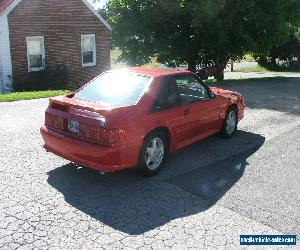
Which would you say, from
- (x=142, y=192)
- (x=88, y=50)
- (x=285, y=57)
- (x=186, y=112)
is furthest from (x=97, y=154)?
(x=285, y=57)

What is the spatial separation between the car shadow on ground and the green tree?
1433 cm

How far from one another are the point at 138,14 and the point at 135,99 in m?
16.5

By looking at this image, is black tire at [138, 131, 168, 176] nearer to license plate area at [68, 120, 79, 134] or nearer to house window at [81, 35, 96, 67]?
license plate area at [68, 120, 79, 134]

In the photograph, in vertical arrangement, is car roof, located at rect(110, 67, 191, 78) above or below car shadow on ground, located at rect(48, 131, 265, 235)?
above

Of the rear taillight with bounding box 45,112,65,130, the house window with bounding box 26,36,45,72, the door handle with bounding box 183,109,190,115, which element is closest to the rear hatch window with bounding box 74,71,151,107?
the rear taillight with bounding box 45,112,65,130

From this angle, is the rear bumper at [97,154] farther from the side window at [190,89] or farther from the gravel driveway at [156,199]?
the side window at [190,89]

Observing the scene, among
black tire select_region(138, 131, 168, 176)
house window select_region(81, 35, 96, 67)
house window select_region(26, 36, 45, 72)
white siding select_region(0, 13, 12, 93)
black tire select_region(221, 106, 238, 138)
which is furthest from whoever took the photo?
house window select_region(81, 35, 96, 67)

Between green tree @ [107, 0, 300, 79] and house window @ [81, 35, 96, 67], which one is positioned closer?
green tree @ [107, 0, 300, 79]

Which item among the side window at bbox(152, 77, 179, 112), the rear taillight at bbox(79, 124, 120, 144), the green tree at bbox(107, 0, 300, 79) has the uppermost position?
the green tree at bbox(107, 0, 300, 79)

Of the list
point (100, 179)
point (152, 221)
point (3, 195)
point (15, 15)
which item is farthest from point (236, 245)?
point (15, 15)

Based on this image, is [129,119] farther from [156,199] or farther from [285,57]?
[285,57]

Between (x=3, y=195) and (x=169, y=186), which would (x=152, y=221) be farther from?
(x=3, y=195)

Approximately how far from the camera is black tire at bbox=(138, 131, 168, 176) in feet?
19.2

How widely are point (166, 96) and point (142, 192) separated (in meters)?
1.67
